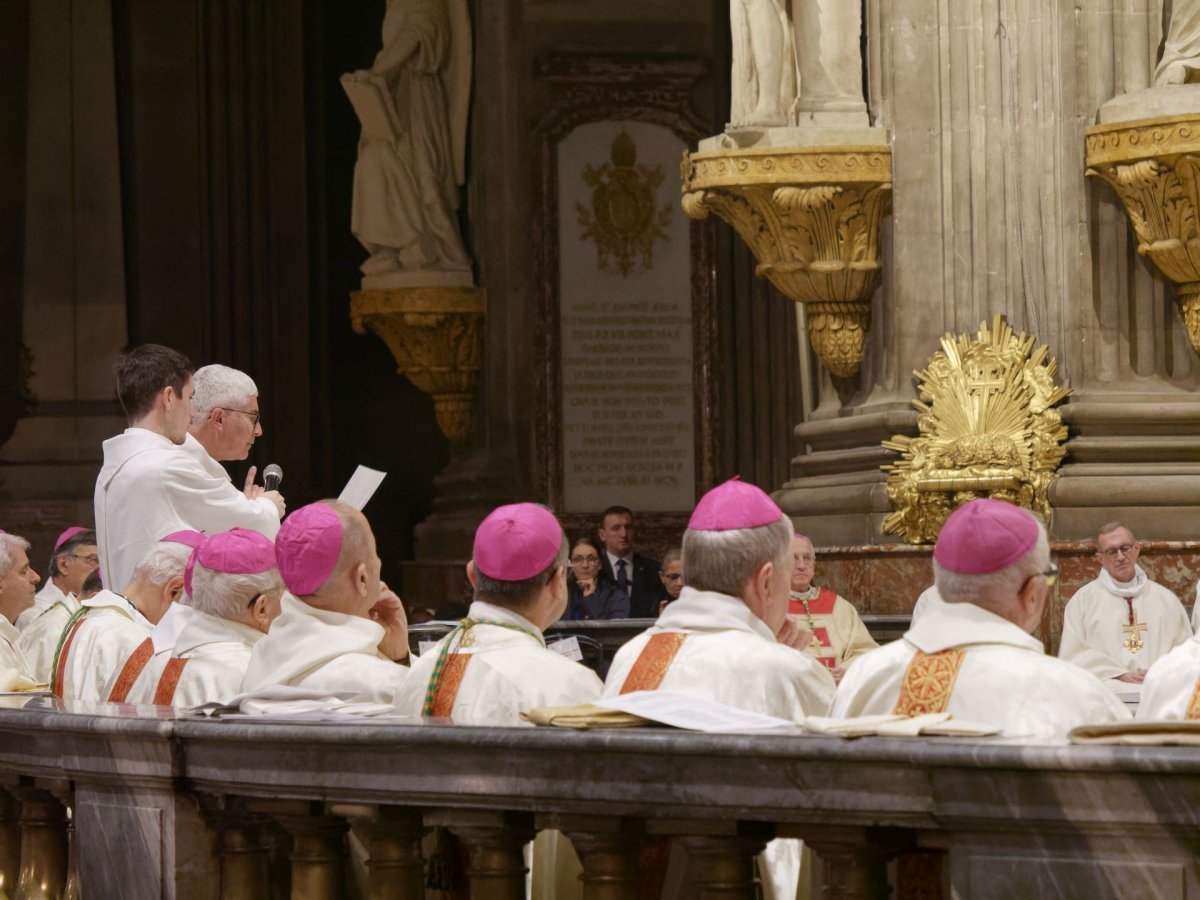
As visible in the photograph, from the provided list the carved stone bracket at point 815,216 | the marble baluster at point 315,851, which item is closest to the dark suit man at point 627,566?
the carved stone bracket at point 815,216

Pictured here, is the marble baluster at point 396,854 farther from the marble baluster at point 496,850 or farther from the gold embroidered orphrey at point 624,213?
the gold embroidered orphrey at point 624,213

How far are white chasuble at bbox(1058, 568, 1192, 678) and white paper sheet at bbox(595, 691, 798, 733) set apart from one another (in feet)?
17.3

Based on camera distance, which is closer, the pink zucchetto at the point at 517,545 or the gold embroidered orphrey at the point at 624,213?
the pink zucchetto at the point at 517,545

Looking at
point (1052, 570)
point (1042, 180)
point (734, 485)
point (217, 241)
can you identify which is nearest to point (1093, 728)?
point (1052, 570)

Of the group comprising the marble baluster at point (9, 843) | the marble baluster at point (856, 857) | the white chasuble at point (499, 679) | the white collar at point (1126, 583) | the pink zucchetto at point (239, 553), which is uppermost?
the pink zucchetto at point (239, 553)

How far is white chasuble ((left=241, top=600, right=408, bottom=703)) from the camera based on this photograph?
5.16m

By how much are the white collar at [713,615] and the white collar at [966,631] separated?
0.45 metres

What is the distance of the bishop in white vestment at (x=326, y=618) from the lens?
203 inches

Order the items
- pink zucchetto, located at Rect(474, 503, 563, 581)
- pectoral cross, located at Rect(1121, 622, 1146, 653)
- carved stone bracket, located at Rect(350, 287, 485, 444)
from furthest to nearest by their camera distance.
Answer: carved stone bracket, located at Rect(350, 287, 485, 444), pectoral cross, located at Rect(1121, 622, 1146, 653), pink zucchetto, located at Rect(474, 503, 563, 581)

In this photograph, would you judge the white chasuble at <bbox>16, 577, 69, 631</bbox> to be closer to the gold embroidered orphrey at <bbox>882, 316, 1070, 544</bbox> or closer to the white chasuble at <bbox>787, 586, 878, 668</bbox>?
the white chasuble at <bbox>787, 586, 878, 668</bbox>

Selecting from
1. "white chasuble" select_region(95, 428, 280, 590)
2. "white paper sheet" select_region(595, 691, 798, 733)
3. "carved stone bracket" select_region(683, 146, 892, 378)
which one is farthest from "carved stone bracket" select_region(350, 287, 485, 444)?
"white paper sheet" select_region(595, 691, 798, 733)

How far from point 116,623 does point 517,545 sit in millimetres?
2556

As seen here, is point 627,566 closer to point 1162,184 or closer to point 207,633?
point 1162,184

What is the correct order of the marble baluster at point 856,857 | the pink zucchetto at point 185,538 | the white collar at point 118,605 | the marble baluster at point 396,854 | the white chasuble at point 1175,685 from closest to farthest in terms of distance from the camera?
1. the marble baluster at point 856,857
2. the marble baluster at point 396,854
3. the white chasuble at point 1175,685
4. the pink zucchetto at point 185,538
5. the white collar at point 118,605
